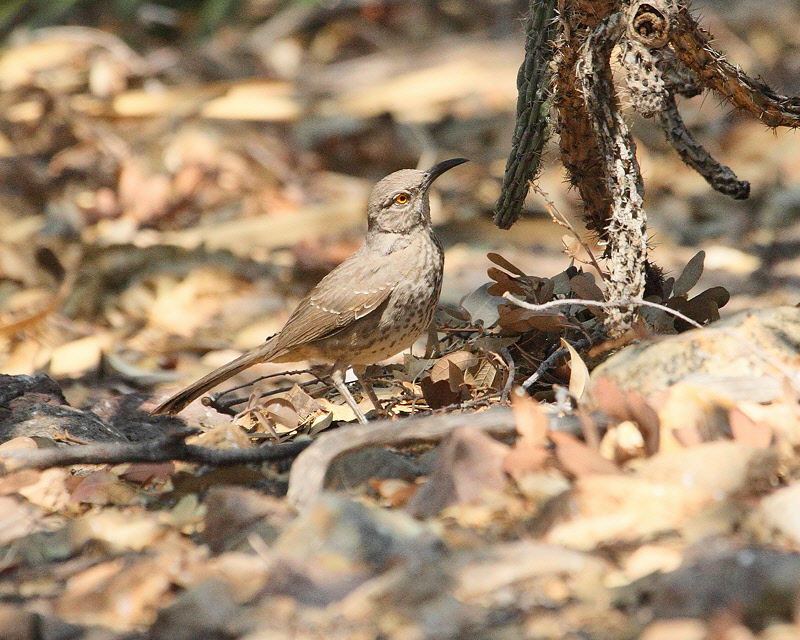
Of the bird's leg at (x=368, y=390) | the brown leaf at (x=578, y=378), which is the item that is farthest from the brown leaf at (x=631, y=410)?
the bird's leg at (x=368, y=390)

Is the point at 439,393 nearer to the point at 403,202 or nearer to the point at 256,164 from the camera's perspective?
the point at 403,202

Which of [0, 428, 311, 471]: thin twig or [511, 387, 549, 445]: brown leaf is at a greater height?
[511, 387, 549, 445]: brown leaf

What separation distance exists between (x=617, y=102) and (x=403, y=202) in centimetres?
166

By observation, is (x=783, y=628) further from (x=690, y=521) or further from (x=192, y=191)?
(x=192, y=191)

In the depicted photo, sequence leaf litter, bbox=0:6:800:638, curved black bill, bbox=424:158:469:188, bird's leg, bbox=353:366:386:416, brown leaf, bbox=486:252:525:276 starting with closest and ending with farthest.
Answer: leaf litter, bbox=0:6:800:638 → brown leaf, bbox=486:252:525:276 → bird's leg, bbox=353:366:386:416 → curved black bill, bbox=424:158:469:188

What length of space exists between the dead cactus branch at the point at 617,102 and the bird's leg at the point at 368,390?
94 cm

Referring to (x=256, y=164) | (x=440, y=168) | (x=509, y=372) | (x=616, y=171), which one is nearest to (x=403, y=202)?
(x=440, y=168)

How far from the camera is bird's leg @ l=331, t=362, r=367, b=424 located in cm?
375

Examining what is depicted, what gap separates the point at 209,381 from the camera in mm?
4094

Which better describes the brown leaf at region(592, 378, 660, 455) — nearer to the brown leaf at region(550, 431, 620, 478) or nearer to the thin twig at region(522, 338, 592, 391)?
the brown leaf at region(550, 431, 620, 478)

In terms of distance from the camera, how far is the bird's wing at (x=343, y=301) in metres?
4.21

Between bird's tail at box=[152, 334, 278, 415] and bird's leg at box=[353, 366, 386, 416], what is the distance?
430mm

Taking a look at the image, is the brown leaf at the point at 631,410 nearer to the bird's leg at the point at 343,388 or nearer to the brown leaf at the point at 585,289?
the brown leaf at the point at 585,289

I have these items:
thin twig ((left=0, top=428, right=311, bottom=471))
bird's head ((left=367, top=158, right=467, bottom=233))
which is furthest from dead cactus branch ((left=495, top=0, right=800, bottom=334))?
thin twig ((left=0, top=428, right=311, bottom=471))
